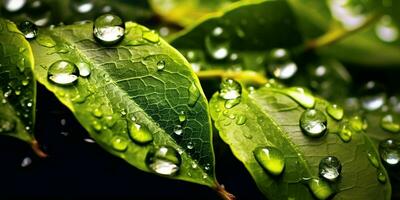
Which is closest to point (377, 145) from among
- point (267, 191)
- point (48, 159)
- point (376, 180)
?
point (376, 180)

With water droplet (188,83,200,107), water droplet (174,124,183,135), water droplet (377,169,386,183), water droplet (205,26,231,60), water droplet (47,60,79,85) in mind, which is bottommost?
water droplet (47,60,79,85)

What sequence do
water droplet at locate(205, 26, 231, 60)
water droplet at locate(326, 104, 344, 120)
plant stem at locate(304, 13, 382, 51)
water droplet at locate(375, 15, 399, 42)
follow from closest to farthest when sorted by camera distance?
1. water droplet at locate(326, 104, 344, 120)
2. water droplet at locate(205, 26, 231, 60)
3. plant stem at locate(304, 13, 382, 51)
4. water droplet at locate(375, 15, 399, 42)

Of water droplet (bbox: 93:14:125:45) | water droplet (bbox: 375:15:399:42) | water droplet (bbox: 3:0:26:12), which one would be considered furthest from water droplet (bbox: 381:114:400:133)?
water droplet (bbox: 3:0:26:12)

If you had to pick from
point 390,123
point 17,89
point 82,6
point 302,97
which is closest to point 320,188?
point 302,97

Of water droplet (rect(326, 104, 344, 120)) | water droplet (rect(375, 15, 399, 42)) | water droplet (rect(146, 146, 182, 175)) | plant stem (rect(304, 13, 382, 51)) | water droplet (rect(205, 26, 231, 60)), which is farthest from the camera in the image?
water droplet (rect(375, 15, 399, 42))

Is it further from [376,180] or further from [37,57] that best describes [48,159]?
[376,180]

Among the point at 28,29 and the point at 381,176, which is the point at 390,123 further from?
the point at 28,29

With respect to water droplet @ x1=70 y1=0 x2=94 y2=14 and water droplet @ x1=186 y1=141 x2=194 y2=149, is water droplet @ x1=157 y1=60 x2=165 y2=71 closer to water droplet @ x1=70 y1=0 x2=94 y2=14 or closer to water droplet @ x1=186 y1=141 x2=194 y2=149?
water droplet @ x1=186 y1=141 x2=194 y2=149
